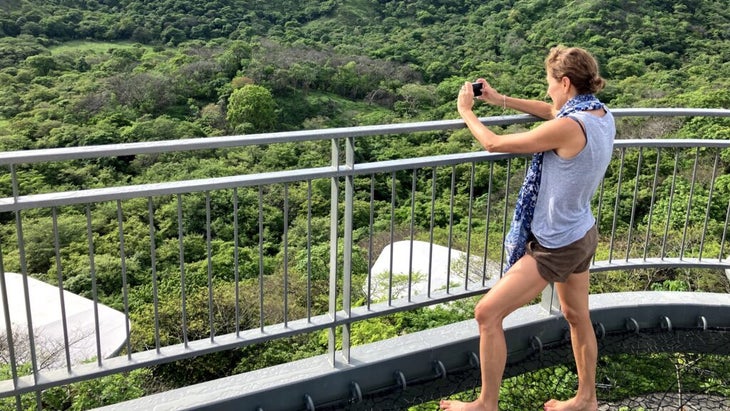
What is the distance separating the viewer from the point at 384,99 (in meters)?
45.5

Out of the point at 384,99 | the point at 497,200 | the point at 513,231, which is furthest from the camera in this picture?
the point at 384,99

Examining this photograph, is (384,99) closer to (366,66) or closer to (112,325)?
(366,66)

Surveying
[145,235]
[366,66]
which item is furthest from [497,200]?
[366,66]

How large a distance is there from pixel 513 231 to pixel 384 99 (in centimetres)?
4347

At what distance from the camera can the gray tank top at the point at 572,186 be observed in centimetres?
236

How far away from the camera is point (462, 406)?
2688 mm

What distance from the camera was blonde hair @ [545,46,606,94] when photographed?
7.91 feet

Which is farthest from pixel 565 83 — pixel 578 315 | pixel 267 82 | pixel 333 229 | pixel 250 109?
pixel 267 82

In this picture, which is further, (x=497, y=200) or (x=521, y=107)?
(x=497, y=200)

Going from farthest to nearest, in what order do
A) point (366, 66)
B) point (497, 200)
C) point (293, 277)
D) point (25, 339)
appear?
1. point (366, 66)
2. point (497, 200)
3. point (293, 277)
4. point (25, 339)

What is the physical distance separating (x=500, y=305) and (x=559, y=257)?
277 mm

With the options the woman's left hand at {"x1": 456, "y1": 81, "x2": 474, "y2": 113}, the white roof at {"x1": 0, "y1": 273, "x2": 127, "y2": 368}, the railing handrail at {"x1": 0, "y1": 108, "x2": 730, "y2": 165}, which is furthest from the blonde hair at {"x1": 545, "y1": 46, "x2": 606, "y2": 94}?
the white roof at {"x1": 0, "y1": 273, "x2": 127, "y2": 368}

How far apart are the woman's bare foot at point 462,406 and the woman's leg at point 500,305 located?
14 centimetres

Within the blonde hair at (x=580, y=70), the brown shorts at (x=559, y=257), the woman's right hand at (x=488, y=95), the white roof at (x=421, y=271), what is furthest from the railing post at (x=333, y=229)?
the white roof at (x=421, y=271)
